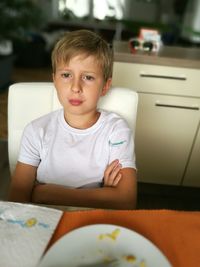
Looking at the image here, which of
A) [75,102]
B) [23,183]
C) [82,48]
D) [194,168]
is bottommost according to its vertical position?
[194,168]

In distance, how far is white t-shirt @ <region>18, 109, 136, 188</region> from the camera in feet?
2.86

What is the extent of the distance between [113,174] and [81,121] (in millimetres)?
210

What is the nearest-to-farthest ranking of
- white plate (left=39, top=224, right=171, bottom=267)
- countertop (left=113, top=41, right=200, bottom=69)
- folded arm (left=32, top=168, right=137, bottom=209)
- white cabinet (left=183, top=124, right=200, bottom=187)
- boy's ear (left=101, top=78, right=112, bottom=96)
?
white plate (left=39, top=224, right=171, bottom=267) → folded arm (left=32, top=168, right=137, bottom=209) → boy's ear (left=101, top=78, right=112, bottom=96) → countertop (left=113, top=41, right=200, bottom=69) → white cabinet (left=183, top=124, right=200, bottom=187)

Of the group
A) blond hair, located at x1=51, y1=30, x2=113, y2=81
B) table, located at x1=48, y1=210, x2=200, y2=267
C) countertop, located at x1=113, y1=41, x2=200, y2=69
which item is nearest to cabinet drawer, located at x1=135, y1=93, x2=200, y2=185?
countertop, located at x1=113, y1=41, x2=200, y2=69

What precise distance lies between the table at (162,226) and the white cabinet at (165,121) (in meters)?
1.00

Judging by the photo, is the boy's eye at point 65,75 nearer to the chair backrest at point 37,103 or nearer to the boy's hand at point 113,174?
the chair backrest at point 37,103

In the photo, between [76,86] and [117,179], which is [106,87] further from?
[117,179]

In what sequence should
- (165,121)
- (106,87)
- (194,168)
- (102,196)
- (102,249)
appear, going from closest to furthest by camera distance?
(102,249) < (102,196) < (106,87) < (165,121) < (194,168)

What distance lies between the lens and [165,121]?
1563 mm

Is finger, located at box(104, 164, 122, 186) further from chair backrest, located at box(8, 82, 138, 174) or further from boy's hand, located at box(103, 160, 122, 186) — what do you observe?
chair backrest, located at box(8, 82, 138, 174)

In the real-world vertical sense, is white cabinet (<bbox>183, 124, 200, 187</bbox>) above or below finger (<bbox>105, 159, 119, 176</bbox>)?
below

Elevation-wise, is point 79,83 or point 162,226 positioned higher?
point 79,83

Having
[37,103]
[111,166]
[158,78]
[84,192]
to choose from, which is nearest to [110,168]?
[111,166]

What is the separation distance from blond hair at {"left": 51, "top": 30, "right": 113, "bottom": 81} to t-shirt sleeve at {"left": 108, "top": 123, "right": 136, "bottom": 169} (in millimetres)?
205
